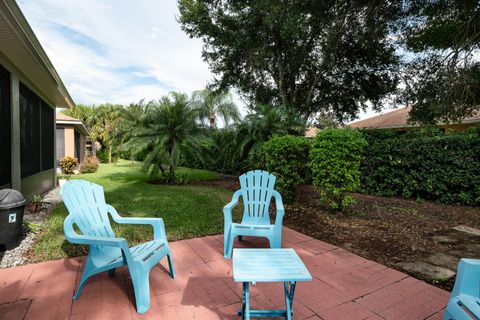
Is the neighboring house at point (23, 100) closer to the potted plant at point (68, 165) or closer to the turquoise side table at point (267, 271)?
the turquoise side table at point (267, 271)

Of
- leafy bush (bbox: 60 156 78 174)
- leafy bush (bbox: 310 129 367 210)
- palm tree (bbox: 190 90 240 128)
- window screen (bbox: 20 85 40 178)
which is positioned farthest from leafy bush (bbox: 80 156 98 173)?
leafy bush (bbox: 310 129 367 210)

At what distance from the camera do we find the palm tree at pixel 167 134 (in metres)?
8.97

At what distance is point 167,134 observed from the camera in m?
9.05

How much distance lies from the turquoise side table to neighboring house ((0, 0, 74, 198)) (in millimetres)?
3936

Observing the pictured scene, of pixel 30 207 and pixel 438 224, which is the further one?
pixel 30 207

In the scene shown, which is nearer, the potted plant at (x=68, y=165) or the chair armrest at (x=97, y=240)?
the chair armrest at (x=97, y=240)

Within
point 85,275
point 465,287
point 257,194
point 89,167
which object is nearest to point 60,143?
point 89,167

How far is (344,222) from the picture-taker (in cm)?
481

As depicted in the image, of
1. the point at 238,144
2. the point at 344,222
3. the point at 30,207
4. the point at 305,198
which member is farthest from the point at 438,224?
the point at 30,207

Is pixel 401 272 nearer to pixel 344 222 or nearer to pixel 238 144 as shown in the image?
pixel 344 222

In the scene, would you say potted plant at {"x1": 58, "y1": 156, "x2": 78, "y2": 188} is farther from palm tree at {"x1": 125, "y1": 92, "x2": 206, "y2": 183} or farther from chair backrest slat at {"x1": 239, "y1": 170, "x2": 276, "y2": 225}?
chair backrest slat at {"x1": 239, "y1": 170, "x2": 276, "y2": 225}

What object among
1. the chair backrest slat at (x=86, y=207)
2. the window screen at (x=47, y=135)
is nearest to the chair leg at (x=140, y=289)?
the chair backrest slat at (x=86, y=207)

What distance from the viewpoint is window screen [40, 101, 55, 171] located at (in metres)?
7.78

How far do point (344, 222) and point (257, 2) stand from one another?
8.81m
